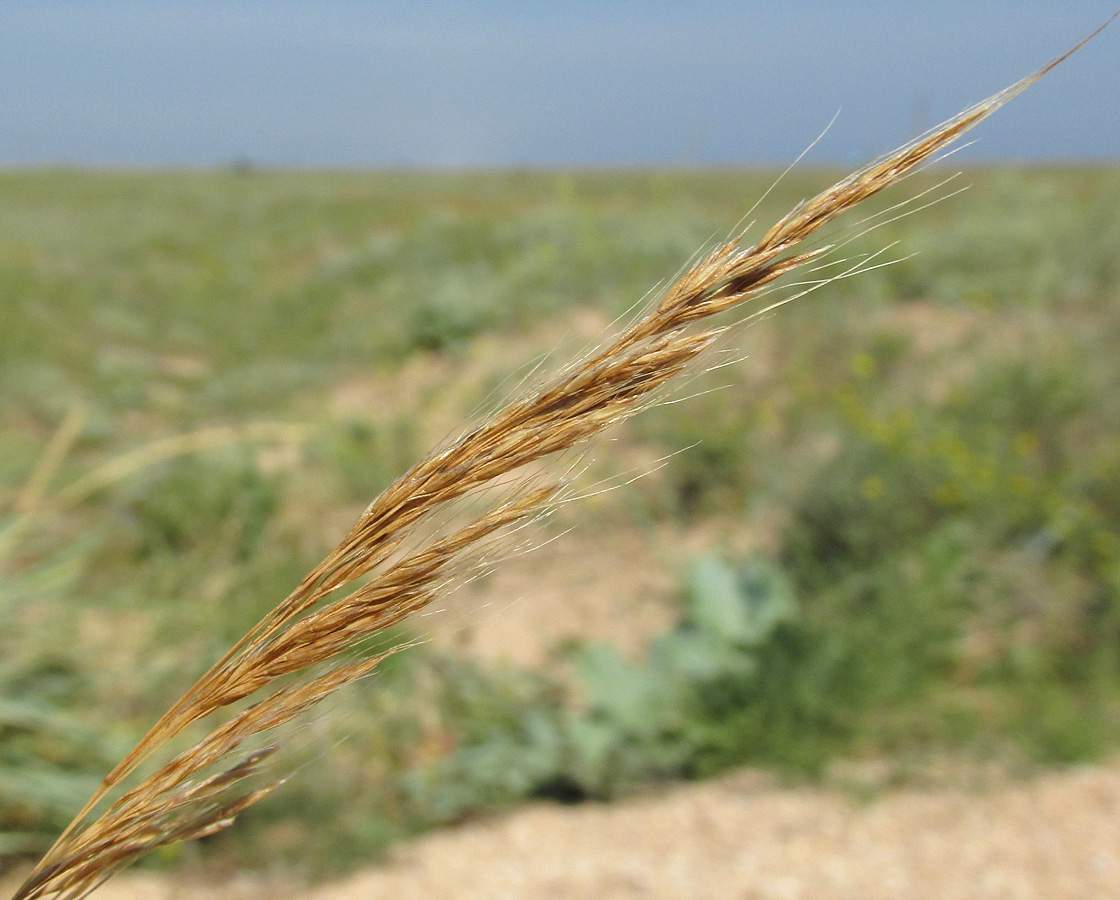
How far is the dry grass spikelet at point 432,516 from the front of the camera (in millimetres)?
590

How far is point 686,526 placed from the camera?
15.4ft

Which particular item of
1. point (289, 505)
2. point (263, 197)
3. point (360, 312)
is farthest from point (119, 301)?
point (263, 197)

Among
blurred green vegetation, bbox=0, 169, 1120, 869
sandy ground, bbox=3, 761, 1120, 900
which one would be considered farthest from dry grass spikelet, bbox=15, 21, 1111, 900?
sandy ground, bbox=3, 761, 1120, 900

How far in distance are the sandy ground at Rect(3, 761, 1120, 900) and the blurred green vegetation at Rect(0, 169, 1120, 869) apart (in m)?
0.13

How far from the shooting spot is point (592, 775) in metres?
2.84

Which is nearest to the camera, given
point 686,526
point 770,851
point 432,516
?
point 432,516

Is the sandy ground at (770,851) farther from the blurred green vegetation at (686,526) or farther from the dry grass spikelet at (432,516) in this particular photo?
the dry grass spikelet at (432,516)

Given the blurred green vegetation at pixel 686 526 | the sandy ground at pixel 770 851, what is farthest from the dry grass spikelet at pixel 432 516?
the sandy ground at pixel 770 851

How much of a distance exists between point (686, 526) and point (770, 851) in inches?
93.1

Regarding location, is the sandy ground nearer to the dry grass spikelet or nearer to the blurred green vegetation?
the blurred green vegetation

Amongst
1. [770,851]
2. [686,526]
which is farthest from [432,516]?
[686,526]

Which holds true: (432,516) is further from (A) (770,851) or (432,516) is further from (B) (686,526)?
(B) (686,526)

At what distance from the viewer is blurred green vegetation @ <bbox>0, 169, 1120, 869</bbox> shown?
283 cm

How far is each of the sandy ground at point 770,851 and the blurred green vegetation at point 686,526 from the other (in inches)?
5.1
